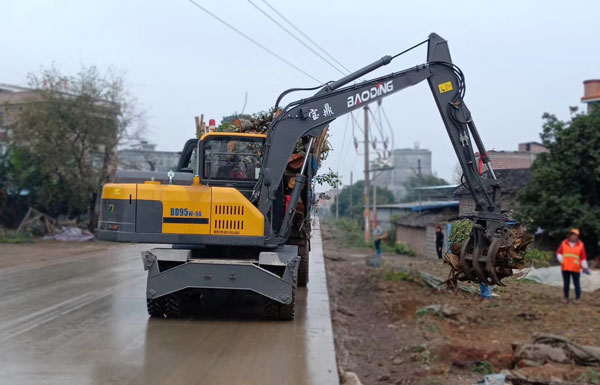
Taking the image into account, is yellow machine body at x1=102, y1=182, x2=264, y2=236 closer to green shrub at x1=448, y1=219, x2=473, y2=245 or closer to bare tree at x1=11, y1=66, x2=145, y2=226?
green shrub at x1=448, y1=219, x2=473, y2=245

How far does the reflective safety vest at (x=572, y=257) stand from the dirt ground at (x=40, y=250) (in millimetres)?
16124

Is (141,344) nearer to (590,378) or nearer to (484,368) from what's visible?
(484,368)

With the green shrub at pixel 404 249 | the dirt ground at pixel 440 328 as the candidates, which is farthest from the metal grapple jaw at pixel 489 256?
the green shrub at pixel 404 249

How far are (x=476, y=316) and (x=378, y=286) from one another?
681cm

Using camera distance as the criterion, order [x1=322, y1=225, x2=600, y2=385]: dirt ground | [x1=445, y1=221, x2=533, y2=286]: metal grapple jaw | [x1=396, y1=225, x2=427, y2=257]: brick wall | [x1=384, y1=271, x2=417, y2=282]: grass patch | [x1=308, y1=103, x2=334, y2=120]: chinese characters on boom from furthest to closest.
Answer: [x1=396, y1=225, x2=427, y2=257]: brick wall → [x1=384, y1=271, x2=417, y2=282]: grass patch → [x1=308, y1=103, x2=334, y2=120]: chinese characters on boom → [x1=322, y1=225, x2=600, y2=385]: dirt ground → [x1=445, y1=221, x2=533, y2=286]: metal grapple jaw

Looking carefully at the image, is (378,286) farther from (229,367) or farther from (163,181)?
(229,367)

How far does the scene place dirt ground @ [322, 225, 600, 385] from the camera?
33.1 ft

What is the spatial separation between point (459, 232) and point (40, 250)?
981 inches

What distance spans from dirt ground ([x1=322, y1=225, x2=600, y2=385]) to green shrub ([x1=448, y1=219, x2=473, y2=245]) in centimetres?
70

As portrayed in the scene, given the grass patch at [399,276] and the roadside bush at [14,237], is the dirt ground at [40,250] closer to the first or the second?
the roadside bush at [14,237]

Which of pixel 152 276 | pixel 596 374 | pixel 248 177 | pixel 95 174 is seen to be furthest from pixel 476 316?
pixel 95 174

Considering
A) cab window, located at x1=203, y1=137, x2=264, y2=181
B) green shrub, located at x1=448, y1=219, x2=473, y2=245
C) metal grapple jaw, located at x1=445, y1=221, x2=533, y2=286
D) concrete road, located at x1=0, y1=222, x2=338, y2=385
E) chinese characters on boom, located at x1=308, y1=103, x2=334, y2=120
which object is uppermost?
chinese characters on boom, located at x1=308, y1=103, x2=334, y2=120

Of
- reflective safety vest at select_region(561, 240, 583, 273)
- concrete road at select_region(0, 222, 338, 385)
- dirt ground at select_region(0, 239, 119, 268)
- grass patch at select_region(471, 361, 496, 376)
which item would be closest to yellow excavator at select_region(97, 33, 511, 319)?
concrete road at select_region(0, 222, 338, 385)

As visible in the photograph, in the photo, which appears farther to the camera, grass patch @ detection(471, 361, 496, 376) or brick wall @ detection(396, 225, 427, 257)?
brick wall @ detection(396, 225, 427, 257)
